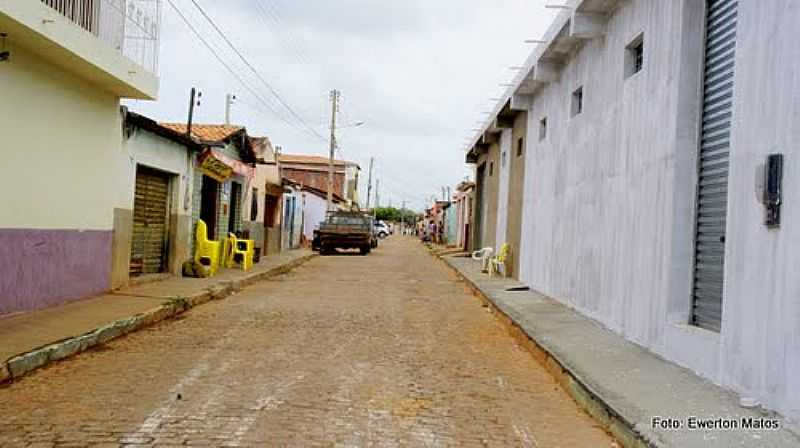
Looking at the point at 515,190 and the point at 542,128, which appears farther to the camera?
the point at 515,190

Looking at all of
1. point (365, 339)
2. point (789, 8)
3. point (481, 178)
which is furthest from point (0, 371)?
point (481, 178)

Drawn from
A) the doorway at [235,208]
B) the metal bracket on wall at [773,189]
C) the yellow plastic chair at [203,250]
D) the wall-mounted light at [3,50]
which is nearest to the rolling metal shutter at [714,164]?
the metal bracket on wall at [773,189]

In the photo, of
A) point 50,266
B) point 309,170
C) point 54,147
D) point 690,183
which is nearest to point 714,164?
point 690,183

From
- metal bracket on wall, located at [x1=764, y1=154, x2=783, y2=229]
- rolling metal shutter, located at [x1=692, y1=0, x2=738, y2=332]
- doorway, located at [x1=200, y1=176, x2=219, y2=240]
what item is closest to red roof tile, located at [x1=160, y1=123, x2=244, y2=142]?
doorway, located at [x1=200, y1=176, x2=219, y2=240]

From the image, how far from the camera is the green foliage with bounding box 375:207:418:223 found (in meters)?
129

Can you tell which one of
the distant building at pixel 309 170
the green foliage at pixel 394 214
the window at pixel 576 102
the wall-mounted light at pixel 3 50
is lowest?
the wall-mounted light at pixel 3 50

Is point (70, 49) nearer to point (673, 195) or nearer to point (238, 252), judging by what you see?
point (673, 195)

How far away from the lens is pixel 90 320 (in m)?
9.37

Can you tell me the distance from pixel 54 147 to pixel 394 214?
12797 centimetres

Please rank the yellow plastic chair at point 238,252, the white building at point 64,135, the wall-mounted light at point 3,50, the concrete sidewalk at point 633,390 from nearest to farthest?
the concrete sidewalk at point 633,390
the wall-mounted light at point 3,50
the white building at point 64,135
the yellow plastic chair at point 238,252

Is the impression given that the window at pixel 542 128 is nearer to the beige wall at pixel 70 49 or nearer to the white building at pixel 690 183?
the white building at pixel 690 183

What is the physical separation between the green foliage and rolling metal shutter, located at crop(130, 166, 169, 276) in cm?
10882

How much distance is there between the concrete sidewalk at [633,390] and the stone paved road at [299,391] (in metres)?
0.21

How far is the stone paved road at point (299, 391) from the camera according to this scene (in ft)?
16.6
